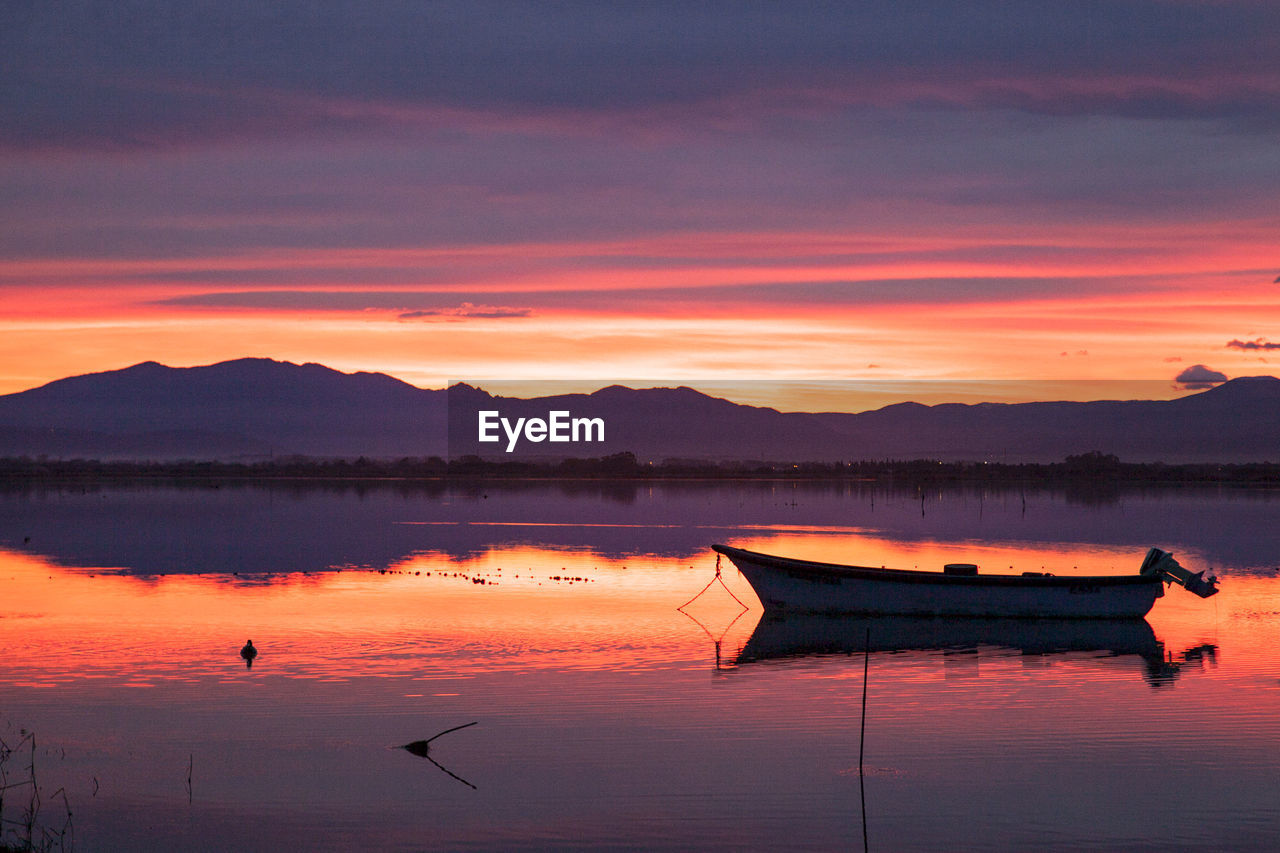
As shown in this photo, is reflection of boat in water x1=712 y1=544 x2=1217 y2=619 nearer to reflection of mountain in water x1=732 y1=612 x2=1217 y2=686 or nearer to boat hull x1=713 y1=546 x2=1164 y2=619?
boat hull x1=713 y1=546 x2=1164 y2=619

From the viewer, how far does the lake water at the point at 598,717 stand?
52.3ft

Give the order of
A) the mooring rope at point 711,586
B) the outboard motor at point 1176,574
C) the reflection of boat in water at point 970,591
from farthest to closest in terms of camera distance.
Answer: the mooring rope at point 711,586 → the outboard motor at point 1176,574 → the reflection of boat in water at point 970,591

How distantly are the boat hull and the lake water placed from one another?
2.05 ft

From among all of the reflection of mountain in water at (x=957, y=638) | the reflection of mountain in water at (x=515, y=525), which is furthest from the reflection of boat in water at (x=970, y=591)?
the reflection of mountain in water at (x=515, y=525)

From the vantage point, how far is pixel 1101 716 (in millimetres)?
22453

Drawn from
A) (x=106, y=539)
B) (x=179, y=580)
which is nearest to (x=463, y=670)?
(x=179, y=580)

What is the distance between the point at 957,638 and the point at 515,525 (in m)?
50.1

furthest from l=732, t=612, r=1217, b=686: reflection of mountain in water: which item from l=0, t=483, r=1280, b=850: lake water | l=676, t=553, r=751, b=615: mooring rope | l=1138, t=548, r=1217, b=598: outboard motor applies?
l=676, t=553, r=751, b=615: mooring rope

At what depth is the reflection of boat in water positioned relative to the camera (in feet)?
112

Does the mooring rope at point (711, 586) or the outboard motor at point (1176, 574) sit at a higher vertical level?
the outboard motor at point (1176, 574)

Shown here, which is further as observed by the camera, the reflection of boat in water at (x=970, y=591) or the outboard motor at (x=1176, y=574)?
the outboard motor at (x=1176, y=574)

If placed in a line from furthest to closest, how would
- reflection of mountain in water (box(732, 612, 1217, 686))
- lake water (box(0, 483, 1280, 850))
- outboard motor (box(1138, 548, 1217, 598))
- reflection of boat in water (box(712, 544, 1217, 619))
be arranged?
1. outboard motor (box(1138, 548, 1217, 598))
2. reflection of boat in water (box(712, 544, 1217, 619))
3. reflection of mountain in water (box(732, 612, 1217, 686))
4. lake water (box(0, 483, 1280, 850))

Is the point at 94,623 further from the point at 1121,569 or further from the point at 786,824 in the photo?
the point at 1121,569

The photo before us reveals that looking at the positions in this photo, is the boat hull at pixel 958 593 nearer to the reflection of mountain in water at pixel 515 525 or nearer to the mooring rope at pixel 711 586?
the mooring rope at pixel 711 586
